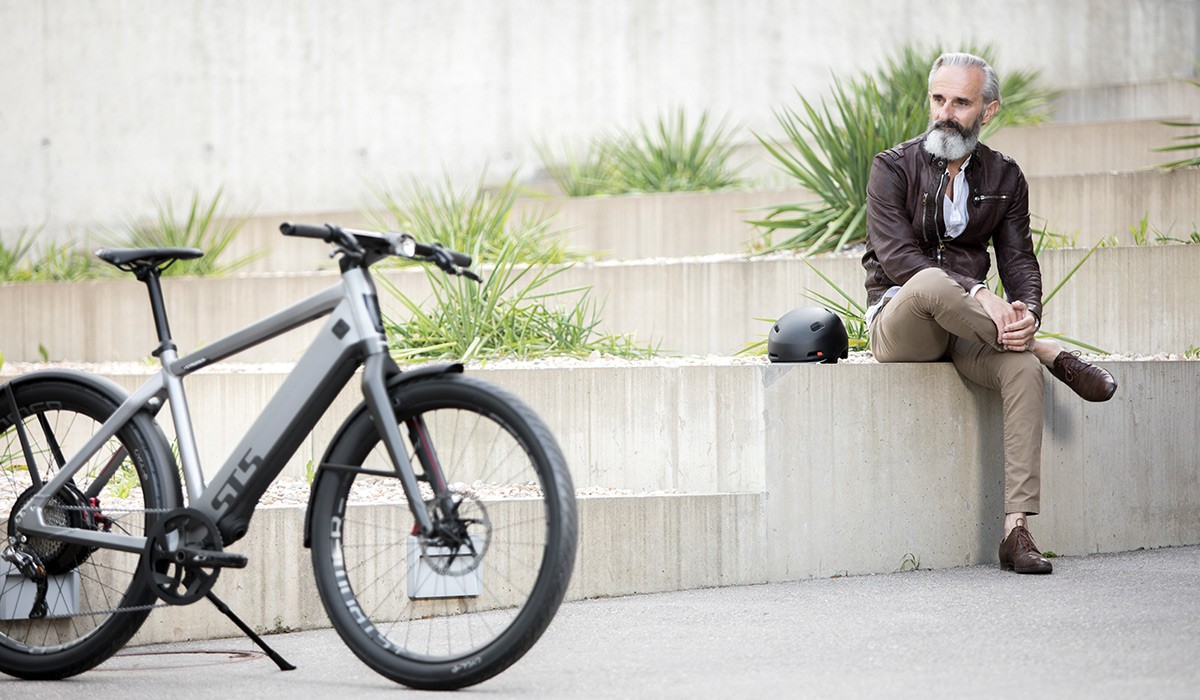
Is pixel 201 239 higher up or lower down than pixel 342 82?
lower down

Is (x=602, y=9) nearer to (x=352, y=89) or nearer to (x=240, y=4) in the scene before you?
(x=352, y=89)

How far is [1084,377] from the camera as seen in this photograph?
4.17 metres

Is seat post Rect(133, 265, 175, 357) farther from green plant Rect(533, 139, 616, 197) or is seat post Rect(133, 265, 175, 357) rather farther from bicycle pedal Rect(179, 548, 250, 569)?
green plant Rect(533, 139, 616, 197)

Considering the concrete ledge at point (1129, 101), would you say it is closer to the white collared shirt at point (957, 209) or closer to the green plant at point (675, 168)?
the green plant at point (675, 168)

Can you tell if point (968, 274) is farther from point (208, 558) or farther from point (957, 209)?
point (208, 558)

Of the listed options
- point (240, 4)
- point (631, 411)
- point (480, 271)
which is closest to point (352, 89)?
point (240, 4)

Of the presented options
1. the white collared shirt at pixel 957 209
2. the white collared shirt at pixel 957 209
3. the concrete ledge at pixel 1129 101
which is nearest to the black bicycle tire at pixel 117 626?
the white collared shirt at pixel 957 209

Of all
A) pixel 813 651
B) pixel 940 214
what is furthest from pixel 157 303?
pixel 940 214

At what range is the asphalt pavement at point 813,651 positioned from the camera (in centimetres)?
283

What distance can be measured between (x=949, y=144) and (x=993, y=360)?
677mm

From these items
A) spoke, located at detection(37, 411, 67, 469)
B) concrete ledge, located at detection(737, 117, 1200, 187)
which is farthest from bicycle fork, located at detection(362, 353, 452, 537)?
concrete ledge, located at detection(737, 117, 1200, 187)

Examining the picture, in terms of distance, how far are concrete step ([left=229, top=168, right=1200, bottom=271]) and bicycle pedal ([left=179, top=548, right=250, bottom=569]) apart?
12.2 ft

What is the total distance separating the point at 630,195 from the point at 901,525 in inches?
139

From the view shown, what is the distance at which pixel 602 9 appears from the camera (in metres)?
10.4
